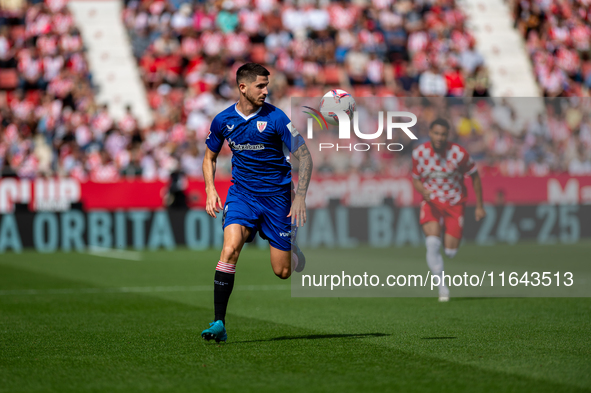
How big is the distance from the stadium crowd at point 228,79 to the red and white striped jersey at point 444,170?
7641mm

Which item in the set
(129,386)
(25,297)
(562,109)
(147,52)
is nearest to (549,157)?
(562,109)

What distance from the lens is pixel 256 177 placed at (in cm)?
739

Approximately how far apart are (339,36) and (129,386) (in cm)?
2190

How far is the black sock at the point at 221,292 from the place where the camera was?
23.0ft

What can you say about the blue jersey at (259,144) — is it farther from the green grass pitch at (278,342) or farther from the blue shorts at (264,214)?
the green grass pitch at (278,342)

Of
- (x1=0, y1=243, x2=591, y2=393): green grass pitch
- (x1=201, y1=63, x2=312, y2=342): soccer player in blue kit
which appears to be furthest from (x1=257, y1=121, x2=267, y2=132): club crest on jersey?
(x1=0, y1=243, x2=591, y2=393): green grass pitch

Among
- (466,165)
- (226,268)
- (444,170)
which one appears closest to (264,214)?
(226,268)

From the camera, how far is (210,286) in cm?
1232

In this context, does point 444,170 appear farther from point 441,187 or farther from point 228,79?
point 228,79

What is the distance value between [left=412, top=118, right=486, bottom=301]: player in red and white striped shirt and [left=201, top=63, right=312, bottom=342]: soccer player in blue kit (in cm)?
339

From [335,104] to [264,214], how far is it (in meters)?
1.56

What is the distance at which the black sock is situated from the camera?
7.00m

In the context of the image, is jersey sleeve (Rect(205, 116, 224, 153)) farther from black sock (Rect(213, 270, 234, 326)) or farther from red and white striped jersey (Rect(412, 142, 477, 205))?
red and white striped jersey (Rect(412, 142, 477, 205))

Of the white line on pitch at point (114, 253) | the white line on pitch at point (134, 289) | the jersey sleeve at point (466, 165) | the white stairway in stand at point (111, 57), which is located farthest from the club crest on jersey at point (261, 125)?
the white stairway in stand at point (111, 57)
